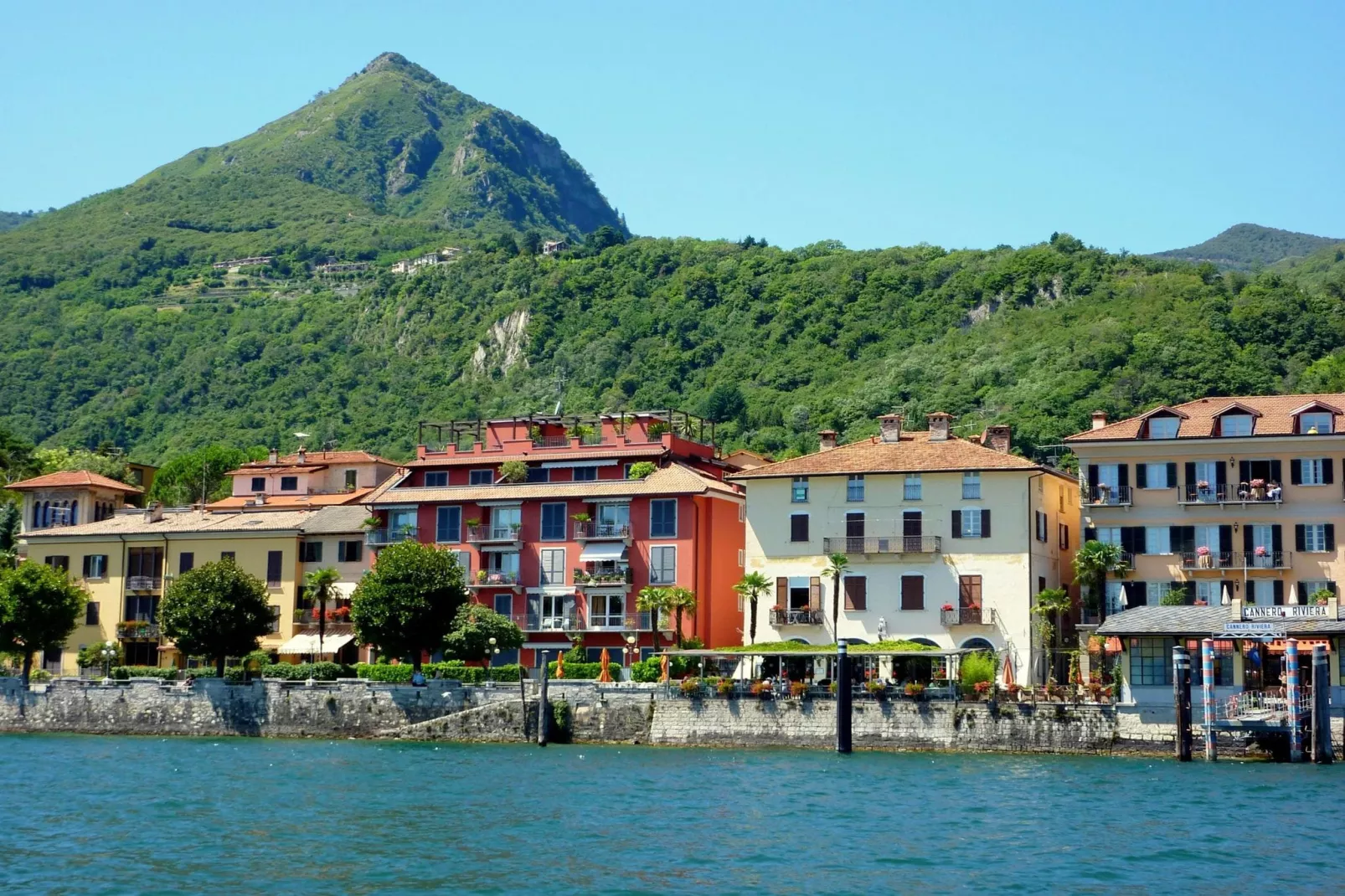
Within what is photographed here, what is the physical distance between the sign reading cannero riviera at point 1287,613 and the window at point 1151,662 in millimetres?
2980

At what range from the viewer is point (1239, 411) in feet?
233

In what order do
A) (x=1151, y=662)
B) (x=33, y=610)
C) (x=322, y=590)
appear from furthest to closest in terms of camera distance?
A: (x=322, y=590) < (x=33, y=610) < (x=1151, y=662)

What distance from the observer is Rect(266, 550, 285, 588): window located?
8856 cm

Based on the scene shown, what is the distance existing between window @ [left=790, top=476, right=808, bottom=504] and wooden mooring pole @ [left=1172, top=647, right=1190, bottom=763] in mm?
21472

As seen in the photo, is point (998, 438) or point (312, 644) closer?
point (998, 438)

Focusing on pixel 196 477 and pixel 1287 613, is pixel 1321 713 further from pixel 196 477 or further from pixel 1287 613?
pixel 196 477

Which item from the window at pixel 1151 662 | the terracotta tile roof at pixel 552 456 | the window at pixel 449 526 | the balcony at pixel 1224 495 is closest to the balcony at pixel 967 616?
the balcony at pixel 1224 495

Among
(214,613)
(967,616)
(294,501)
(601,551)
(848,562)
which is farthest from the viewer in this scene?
(294,501)

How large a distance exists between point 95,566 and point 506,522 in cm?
2382

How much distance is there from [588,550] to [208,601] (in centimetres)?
1700

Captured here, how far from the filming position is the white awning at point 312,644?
8362 centimetres

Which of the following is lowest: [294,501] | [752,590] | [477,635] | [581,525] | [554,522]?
[477,635]

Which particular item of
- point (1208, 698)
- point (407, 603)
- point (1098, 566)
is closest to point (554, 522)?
point (407, 603)

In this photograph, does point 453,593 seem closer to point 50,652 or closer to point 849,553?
point 849,553
